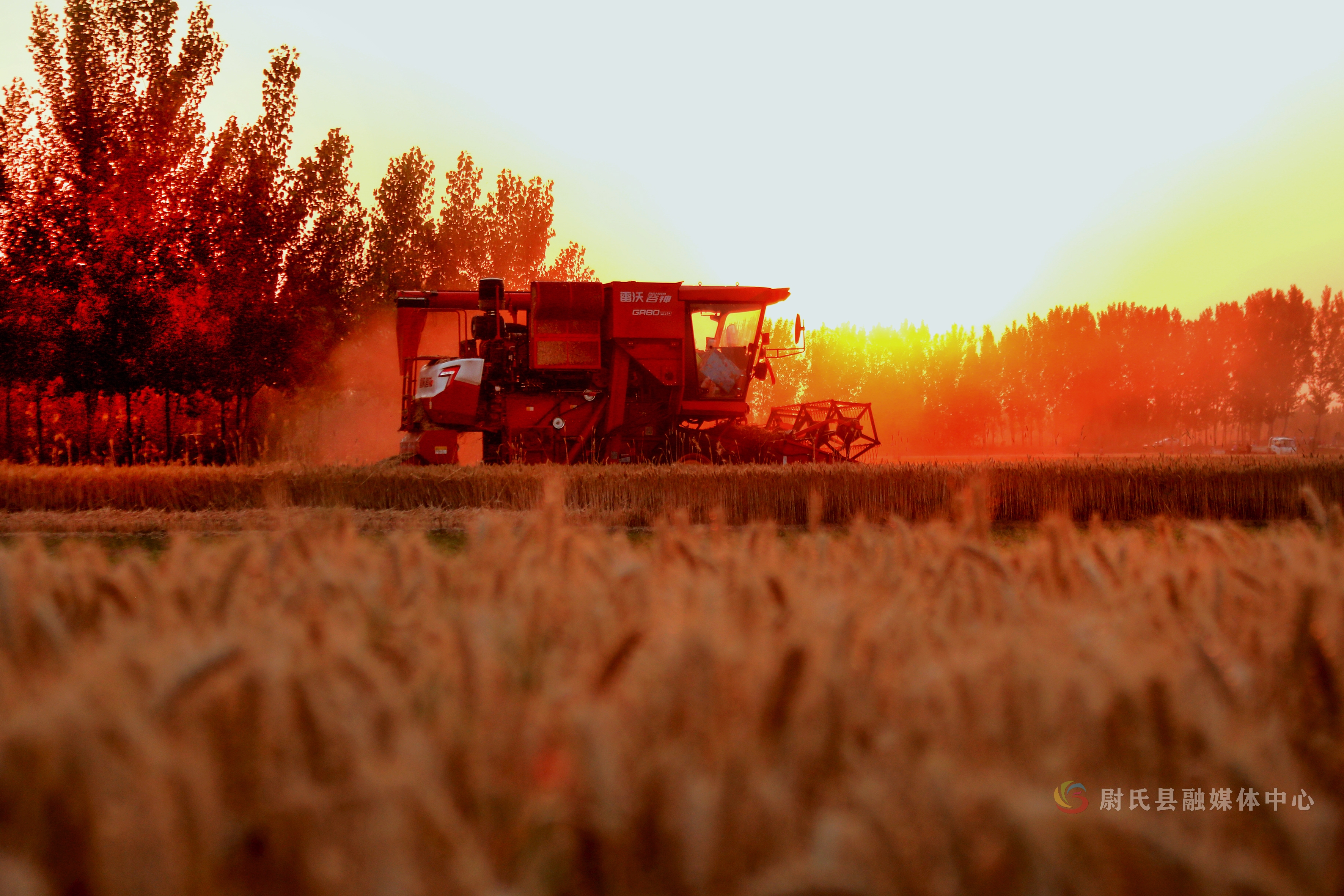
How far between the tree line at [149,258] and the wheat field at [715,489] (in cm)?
506

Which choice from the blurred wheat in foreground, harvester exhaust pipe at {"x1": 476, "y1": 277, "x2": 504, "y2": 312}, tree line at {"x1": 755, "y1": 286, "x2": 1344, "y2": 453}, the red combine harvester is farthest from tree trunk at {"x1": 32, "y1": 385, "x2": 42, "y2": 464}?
tree line at {"x1": 755, "y1": 286, "x2": 1344, "y2": 453}

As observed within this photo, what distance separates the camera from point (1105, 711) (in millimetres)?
813

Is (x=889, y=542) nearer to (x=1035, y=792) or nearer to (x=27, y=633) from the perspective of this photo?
(x=1035, y=792)

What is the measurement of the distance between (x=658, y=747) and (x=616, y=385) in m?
14.2

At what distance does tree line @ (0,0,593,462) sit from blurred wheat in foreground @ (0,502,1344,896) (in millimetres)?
16456

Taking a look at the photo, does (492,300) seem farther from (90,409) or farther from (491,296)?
(90,409)

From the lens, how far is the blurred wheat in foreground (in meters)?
0.60

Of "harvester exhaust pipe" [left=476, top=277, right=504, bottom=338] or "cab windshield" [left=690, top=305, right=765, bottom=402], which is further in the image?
"cab windshield" [left=690, top=305, right=765, bottom=402]

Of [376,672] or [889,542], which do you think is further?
[889,542]

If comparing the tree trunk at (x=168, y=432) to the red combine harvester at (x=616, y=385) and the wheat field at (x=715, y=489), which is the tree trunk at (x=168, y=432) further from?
the wheat field at (x=715, y=489)

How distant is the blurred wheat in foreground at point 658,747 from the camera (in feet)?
1.98

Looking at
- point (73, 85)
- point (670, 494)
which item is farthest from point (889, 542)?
point (73, 85)

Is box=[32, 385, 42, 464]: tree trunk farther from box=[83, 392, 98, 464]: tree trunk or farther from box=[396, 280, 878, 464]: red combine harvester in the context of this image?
box=[396, 280, 878, 464]: red combine harvester

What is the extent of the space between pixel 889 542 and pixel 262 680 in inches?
49.2
